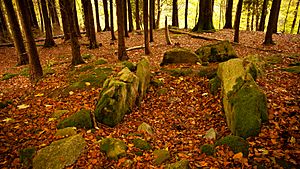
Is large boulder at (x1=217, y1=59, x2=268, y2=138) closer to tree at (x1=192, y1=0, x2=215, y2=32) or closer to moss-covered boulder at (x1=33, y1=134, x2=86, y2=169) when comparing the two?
moss-covered boulder at (x1=33, y1=134, x2=86, y2=169)

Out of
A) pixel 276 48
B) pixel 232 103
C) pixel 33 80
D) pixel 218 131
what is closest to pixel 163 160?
pixel 218 131

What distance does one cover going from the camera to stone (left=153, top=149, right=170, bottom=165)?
15.6ft

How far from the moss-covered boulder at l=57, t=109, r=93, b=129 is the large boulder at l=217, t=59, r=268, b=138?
168 inches

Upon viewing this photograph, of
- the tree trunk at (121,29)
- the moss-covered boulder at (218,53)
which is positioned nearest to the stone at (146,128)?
the moss-covered boulder at (218,53)

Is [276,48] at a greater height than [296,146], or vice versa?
[276,48]

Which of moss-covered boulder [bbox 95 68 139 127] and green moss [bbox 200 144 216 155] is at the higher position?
moss-covered boulder [bbox 95 68 139 127]

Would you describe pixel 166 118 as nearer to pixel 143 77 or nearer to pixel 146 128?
pixel 146 128

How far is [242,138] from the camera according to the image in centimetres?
491

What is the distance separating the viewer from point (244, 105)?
524 centimetres

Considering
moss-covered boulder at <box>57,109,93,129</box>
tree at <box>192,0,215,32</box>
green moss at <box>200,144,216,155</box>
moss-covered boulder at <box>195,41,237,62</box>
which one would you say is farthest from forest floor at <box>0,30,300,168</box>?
tree at <box>192,0,215,32</box>

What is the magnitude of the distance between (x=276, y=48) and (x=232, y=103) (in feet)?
35.0

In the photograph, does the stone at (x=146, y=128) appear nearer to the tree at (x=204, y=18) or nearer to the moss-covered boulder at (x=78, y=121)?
the moss-covered boulder at (x=78, y=121)

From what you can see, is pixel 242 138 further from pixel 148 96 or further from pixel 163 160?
pixel 148 96

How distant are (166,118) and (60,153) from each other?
140 inches
